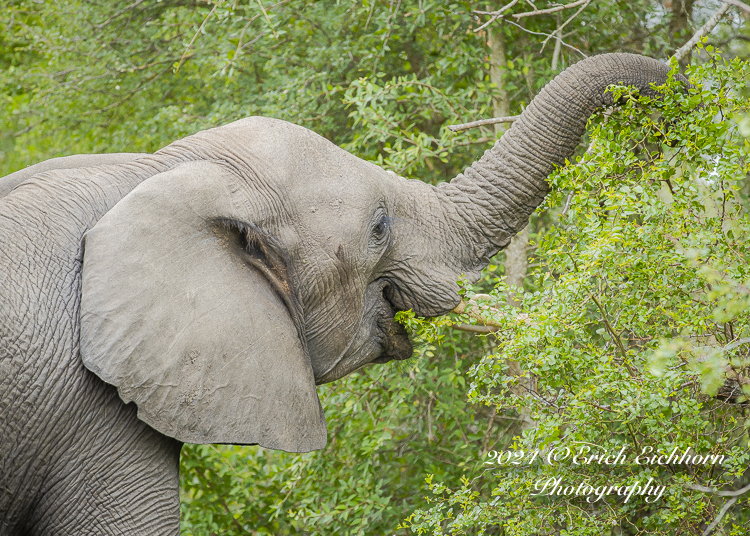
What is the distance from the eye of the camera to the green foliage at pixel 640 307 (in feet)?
8.50

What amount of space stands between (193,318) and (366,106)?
9.00ft

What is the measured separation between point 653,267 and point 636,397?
441 millimetres

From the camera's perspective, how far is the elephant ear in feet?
7.41

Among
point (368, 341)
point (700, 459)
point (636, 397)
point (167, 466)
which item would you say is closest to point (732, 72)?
point (636, 397)

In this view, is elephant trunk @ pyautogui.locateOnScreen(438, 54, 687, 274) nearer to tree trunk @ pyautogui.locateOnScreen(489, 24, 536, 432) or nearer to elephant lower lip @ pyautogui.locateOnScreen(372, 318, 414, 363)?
elephant lower lip @ pyautogui.locateOnScreen(372, 318, 414, 363)

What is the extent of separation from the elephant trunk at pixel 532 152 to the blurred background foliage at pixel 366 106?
19 cm

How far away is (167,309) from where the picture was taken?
2305 mm

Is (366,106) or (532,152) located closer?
(532,152)

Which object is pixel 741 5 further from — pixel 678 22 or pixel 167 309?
pixel 678 22

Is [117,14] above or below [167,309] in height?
below

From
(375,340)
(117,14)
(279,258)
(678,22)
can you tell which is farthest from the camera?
(117,14)

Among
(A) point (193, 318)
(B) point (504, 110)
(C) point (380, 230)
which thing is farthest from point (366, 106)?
(A) point (193, 318)

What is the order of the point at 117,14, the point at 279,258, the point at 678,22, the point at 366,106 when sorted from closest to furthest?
the point at 279,258, the point at 366,106, the point at 678,22, the point at 117,14

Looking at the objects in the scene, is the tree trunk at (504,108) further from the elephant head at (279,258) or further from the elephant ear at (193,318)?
the elephant ear at (193,318)
